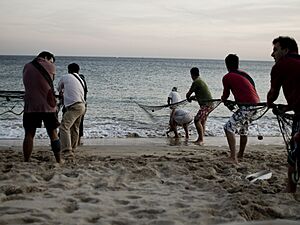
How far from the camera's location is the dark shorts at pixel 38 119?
6398 mm

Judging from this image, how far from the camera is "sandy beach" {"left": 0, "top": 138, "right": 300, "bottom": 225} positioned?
156 inches

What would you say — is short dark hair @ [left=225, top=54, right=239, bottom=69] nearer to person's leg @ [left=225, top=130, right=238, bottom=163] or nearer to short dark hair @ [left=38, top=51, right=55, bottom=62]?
person's leg @ [left=225, top=130, right=238, bottom=163]

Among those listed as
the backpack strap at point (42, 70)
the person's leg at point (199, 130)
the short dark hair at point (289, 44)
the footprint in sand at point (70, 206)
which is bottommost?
the person's leg at point (199, 130)

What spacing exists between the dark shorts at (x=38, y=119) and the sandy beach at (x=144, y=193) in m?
0.58

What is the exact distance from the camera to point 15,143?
10336mm

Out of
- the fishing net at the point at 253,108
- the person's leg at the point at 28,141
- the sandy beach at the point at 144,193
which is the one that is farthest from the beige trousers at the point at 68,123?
the fishing net at the point at 253,108

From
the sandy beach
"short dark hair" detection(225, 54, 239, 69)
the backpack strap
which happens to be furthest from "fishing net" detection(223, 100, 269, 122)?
the backpack strap

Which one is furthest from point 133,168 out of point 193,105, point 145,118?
point 193,105

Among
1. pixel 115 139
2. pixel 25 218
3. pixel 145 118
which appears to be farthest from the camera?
pixel 145 118

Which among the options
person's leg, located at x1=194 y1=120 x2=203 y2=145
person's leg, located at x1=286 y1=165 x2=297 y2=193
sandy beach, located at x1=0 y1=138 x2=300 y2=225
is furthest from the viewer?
person's leg, located at x1=194 y1=120 x2=203 y2=145

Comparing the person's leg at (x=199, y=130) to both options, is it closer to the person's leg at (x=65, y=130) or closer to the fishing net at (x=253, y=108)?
the fishing net at (x=253, y=108)

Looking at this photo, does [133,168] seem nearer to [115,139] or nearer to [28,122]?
[28,122]

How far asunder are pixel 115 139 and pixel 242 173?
5.90 m

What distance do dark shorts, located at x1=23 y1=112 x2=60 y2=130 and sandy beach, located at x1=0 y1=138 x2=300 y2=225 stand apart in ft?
1.92
